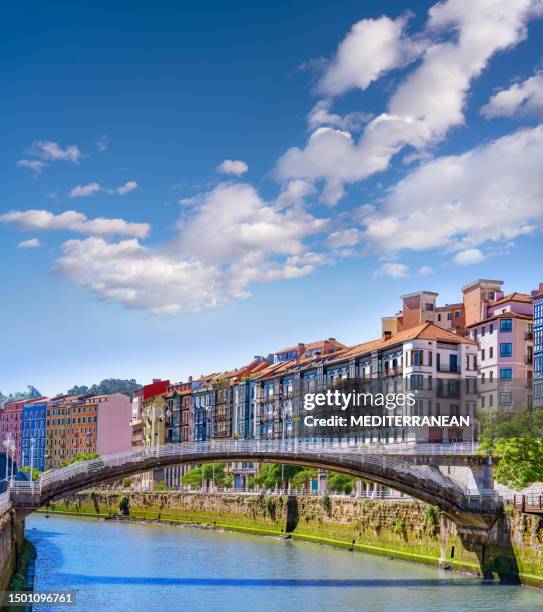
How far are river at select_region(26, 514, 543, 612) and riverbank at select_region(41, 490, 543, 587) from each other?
1.29 metres

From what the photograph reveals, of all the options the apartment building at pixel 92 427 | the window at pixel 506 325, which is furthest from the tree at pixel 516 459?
the apartment building at pixel 92 427

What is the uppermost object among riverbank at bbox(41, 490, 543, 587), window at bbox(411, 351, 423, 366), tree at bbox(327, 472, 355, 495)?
window at bbox(411, 351, 423, 366)

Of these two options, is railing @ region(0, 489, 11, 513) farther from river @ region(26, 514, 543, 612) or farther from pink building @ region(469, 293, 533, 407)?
pink building @ region(469, 293, 533, 407)

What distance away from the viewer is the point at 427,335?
91688mm

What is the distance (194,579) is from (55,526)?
53283mm

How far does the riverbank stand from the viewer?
50281 mm

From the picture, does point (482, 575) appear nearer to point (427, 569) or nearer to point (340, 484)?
point (427, 569)

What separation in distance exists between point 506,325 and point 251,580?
47248 millimetres

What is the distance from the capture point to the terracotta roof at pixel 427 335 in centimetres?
9144

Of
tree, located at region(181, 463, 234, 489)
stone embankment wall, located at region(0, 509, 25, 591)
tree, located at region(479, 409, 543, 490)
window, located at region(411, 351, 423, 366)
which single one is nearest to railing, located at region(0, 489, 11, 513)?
stone embankment wall, located at region(0, 509, 25, 591)

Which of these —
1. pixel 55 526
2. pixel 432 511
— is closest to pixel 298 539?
pixel 432 511

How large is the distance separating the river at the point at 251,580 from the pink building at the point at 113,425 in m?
111

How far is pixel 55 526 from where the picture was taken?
339 ft

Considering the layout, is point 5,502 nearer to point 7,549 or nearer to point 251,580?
point 7,549
